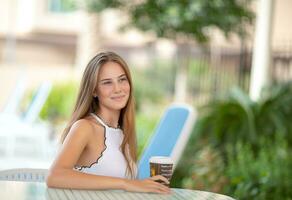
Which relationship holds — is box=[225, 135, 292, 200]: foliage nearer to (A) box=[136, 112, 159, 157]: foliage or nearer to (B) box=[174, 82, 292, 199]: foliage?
(B) box=[174, 82, 292, 199]: foliage

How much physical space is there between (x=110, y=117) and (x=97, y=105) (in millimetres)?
74

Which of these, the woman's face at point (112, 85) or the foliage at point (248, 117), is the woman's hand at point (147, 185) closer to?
the woman's face at point (112, 85)

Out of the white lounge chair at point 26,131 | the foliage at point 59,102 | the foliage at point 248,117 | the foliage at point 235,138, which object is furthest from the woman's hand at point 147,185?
the foliage at point 59,102

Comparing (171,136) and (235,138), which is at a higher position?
(171,136)

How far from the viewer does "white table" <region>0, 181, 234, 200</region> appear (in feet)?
8.41

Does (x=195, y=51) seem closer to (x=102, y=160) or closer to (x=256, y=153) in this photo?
(x=256, y=153)

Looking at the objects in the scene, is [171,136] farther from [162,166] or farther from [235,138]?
[235,138]

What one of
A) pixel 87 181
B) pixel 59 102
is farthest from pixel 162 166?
pixel 59 102

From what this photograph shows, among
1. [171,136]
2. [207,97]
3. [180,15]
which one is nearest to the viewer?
[171,136]

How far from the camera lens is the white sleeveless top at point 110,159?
3059 millimetres

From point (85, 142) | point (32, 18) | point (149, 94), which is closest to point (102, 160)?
point (85, 142)

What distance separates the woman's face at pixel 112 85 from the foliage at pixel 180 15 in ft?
18.7

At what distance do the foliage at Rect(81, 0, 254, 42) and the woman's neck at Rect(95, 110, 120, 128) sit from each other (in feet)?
18.3

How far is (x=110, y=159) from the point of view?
3.11 metres
